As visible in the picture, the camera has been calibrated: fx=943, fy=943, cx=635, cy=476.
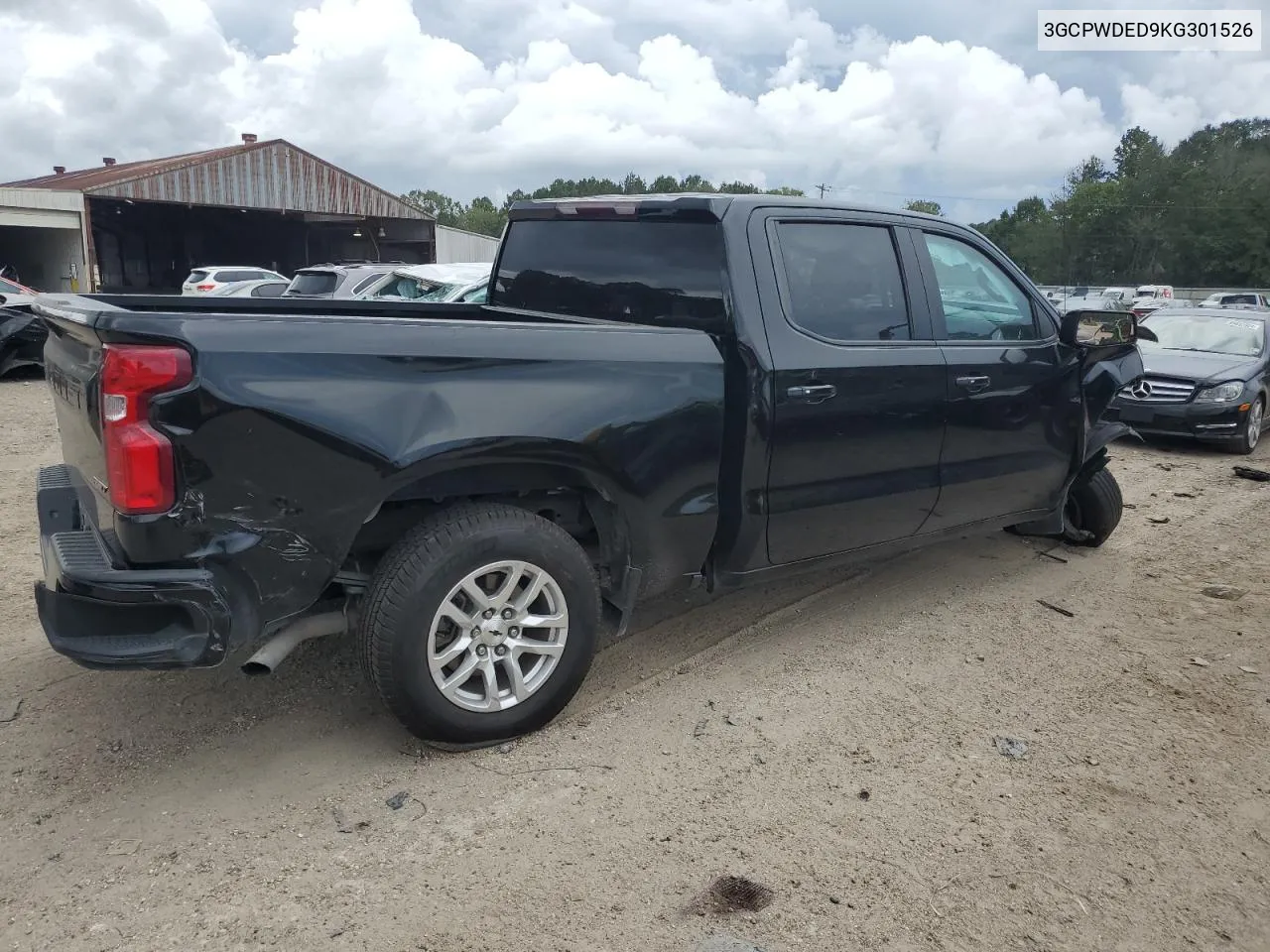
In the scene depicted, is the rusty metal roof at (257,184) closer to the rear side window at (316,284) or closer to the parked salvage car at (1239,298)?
the rear side window at (316,284)

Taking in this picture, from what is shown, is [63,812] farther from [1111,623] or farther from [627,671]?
[1111,623]

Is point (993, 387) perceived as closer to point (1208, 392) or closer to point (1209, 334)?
point (1208, 392)

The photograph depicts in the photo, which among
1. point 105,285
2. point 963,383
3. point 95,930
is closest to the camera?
point 95,930

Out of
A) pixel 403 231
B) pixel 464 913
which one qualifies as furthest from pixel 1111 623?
pixel 403 231

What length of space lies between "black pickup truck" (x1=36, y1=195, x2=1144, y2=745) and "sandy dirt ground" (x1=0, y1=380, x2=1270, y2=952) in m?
0.42

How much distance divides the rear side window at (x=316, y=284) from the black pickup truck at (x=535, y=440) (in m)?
9.36

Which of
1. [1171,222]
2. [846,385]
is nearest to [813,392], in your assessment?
[846,385]

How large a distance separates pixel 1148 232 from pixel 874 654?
2909 inches

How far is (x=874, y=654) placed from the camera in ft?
13.9

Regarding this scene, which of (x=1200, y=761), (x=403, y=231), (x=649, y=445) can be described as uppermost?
(x=403, y=231)

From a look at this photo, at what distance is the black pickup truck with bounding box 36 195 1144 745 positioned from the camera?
272 cm

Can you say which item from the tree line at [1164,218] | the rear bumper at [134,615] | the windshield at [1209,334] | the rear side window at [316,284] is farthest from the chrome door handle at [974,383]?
the tree line at [1164,218]

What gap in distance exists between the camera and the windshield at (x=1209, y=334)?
10.5 meters

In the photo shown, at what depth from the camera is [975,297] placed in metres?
4.59
